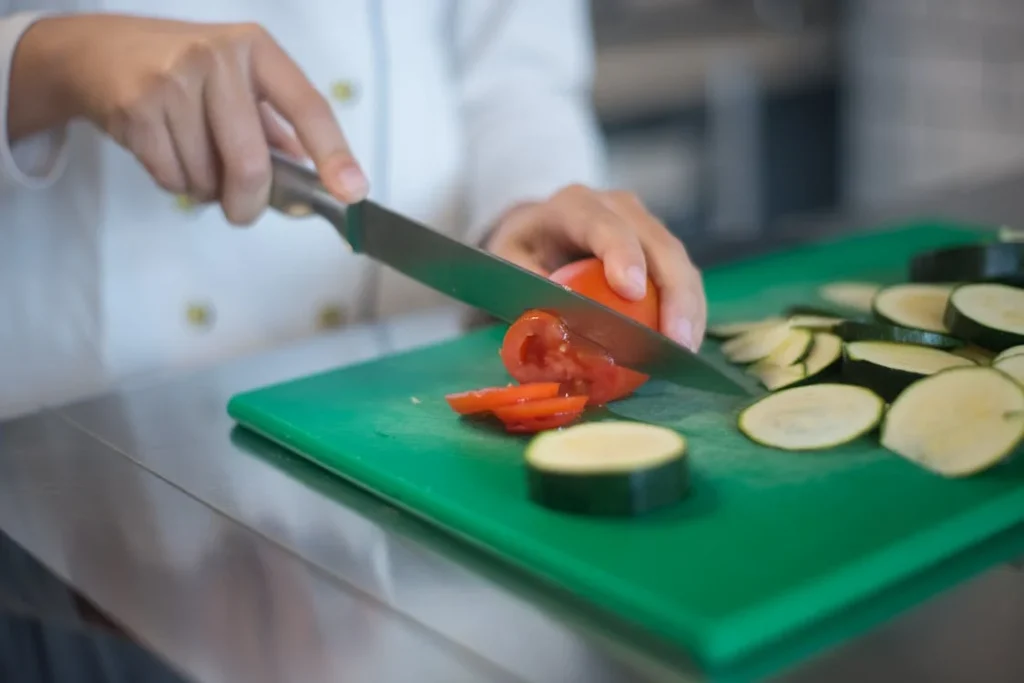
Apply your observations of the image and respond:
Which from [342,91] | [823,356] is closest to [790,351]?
[823,356]

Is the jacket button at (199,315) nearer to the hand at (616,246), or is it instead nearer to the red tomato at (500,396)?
the hand at (616,246)

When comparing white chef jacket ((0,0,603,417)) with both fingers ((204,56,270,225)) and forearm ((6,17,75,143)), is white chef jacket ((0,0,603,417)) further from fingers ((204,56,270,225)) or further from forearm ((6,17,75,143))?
fingers ((204,56,270,225))

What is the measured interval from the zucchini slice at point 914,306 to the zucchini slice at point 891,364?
0.30ft

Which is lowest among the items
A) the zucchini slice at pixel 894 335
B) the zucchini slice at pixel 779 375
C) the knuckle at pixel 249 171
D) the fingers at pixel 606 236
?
the zucchini slice at pixel 779 375

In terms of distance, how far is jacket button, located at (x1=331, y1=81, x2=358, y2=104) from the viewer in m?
1.50

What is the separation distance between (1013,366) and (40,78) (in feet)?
3.08

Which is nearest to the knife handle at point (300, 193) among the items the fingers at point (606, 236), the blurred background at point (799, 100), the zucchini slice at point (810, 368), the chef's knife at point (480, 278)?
the chef's knife at point (480, 278)

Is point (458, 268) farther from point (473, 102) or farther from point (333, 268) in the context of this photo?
point (473, 102)

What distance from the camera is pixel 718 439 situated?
3.28ft

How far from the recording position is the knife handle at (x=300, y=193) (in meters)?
1.19

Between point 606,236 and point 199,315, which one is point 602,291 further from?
point 199,315

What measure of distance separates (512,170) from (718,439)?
0.65m

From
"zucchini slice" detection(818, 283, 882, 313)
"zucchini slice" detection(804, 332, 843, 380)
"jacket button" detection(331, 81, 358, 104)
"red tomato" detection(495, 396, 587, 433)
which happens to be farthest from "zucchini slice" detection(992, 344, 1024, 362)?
"jacket button" detection(331, 81, 358, 104)

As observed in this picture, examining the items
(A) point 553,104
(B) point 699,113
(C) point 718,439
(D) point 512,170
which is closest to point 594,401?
(C) point 718,439
